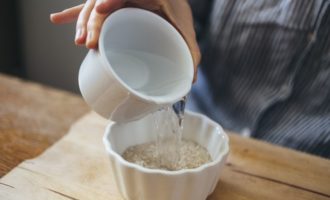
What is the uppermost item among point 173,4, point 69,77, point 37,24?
point 173,4

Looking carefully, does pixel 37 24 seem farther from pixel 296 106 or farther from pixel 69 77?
pixel 296 106

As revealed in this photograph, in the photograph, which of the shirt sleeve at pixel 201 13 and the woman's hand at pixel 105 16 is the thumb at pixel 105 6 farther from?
the shirt sleeve at pixel 201 13

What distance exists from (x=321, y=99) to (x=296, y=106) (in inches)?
1.8

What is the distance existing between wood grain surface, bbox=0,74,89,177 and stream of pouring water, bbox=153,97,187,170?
0.18m

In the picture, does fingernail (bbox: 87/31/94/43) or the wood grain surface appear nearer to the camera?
fingernail (bbox: 87/31/94/43)

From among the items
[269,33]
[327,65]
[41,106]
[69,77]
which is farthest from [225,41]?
[69,77]

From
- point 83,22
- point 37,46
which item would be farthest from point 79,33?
point 37,46

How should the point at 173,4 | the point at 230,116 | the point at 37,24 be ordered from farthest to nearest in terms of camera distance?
the point at 37,24 < the point at 230,116 < the point at 173,4

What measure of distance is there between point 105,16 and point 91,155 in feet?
0.80

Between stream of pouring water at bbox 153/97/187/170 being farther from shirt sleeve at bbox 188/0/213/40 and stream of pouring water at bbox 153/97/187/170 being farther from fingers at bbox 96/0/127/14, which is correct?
shirt sleeve at bbox 188/0/213/40

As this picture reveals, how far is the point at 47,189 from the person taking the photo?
0.55 meters

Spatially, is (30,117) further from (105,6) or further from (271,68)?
(271,68)

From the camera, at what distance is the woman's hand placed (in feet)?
1.55

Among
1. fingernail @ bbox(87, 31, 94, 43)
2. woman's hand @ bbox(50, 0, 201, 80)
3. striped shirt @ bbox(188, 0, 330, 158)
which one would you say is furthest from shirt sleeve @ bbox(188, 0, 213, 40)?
fingernail @ bbox(87, 31, 94, 43)
